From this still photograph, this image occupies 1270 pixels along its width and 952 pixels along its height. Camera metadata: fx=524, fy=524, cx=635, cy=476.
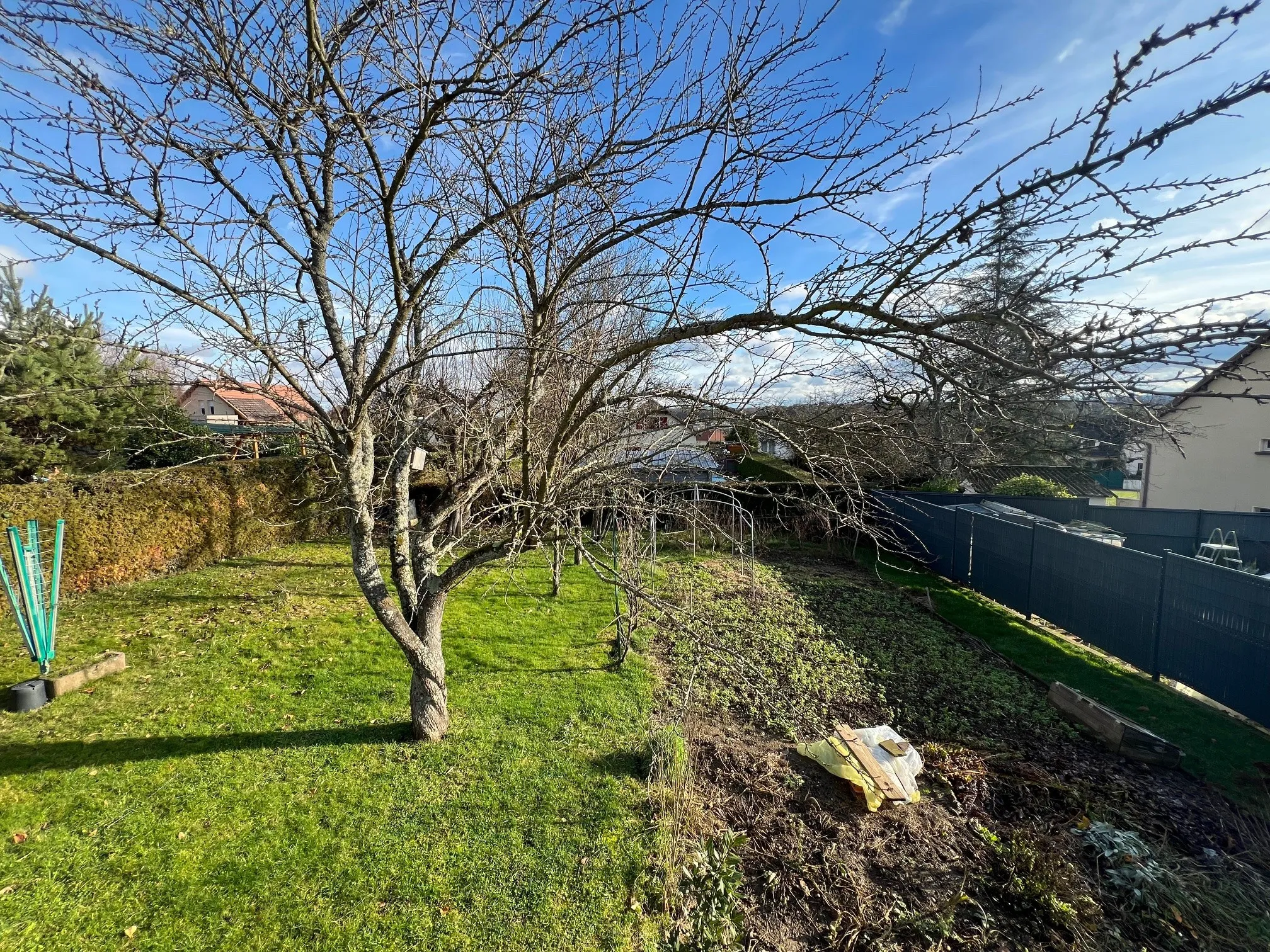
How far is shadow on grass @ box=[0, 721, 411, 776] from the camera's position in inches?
132

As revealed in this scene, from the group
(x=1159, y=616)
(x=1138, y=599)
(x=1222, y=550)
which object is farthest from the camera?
(x=1222, y=550)

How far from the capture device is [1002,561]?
25.2 feet

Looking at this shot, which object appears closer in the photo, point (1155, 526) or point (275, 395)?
point (275, 395)

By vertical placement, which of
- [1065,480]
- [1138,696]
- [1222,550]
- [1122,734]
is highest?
[1065,480]

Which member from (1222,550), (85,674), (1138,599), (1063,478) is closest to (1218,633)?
(1138,599)

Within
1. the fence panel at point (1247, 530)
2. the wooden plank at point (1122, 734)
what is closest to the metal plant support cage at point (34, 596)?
the wooden plank at point (1122, 734)

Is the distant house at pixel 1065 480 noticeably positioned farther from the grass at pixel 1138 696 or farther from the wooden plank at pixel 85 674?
the wooden plank at pixel 85 674

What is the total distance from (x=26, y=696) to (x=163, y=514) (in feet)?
13.7

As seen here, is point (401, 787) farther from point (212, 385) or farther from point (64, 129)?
point (64, 129)

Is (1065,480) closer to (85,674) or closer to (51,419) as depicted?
(85,674)

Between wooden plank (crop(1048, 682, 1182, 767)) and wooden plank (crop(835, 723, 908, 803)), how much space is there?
2139 millimetres

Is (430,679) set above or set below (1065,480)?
below

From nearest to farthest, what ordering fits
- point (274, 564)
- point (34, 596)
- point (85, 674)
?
point (34, 596) < point (85, 674) < point (274, 564)

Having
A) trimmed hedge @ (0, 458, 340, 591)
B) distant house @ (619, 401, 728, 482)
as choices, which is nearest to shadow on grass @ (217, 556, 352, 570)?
→ trimmed hedge @ (0, 458, 340, 591)
